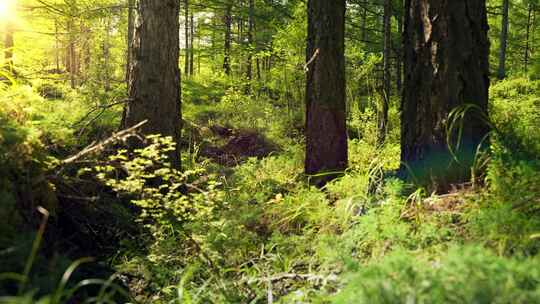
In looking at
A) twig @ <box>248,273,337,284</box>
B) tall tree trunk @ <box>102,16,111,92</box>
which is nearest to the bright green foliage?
twig @ <box>248,273,337,284</box>

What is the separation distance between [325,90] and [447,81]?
213 centimetres

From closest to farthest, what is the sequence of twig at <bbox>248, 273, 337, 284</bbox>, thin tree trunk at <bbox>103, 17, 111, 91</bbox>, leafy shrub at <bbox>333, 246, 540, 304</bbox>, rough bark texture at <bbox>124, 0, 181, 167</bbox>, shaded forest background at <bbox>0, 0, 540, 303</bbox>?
1. leafy shrub at <bbox>333, 246, 540, 304</bbox>
2. shaded forest background at <bbox>0, 0, 540, 303</bbox>
3. twig at <bbox>248, 273, 337, 284</bbox>
4. rough bark texture at <bbox>124, 0, 181, 167</bbox>
5. thin tree trunk at <bbox>103, 17, 111, 91</bbox>

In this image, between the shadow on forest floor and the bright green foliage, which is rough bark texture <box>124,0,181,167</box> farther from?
the shadow on forest floor

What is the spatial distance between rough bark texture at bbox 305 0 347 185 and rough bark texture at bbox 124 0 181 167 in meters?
1.62

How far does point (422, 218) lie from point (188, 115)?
8.38 m

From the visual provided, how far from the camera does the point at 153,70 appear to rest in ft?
14.6

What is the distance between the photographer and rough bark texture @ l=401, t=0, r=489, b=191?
2.65 metres

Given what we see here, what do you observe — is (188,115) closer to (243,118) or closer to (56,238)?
(243,118)

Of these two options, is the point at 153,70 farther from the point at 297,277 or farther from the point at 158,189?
the point at 297,277

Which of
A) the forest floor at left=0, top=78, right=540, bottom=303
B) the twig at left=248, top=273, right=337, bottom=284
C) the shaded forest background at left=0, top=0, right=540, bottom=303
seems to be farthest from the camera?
the twig at left=248, top=273, right=337, bottom=284

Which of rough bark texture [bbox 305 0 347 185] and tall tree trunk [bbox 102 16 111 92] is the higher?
tall tree trunk [bbox 102 16 111 92]

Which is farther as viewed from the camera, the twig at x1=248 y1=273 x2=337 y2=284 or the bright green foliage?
the bright green foliage

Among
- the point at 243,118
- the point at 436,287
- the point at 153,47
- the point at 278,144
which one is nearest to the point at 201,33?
the point at 243,118

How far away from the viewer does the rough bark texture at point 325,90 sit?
4.72m
